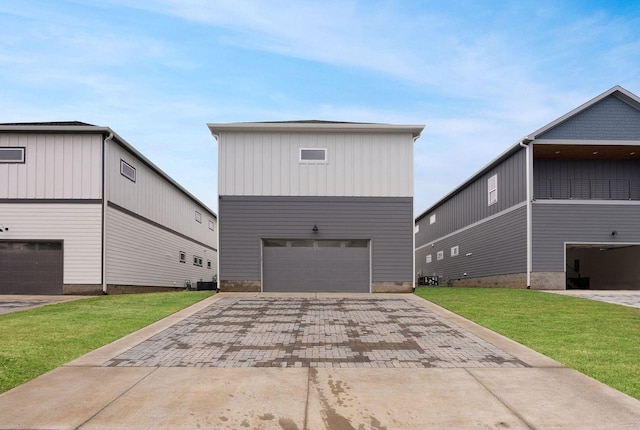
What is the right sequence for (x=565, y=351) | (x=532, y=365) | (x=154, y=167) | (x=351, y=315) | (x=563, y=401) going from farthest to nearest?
(x=154, y=167)
(x=351, y=315)
(x=565, y=351)
(x=532, y=365)
(x=563, y=401)

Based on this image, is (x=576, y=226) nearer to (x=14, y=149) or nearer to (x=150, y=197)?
(x=150, y=197)

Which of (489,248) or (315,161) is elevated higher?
(315,161)

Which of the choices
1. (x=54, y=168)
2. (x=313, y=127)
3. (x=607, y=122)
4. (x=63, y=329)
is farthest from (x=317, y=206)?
(x=607, y=122)

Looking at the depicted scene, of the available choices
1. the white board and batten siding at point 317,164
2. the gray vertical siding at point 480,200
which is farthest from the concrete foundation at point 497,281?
the white board and batten siding at point 317,164

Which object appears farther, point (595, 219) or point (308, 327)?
point (595, 219)

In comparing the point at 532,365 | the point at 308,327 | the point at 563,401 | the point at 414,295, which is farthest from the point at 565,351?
the point at 414,295

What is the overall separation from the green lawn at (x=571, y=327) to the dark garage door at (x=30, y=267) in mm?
14403

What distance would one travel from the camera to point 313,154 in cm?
2028

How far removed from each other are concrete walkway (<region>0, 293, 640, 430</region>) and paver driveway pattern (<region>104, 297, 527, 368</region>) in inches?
1.6

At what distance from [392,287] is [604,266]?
15.5m

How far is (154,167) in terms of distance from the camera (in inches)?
1012

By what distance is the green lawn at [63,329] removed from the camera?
7656mm

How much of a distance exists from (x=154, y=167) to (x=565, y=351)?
22006mm

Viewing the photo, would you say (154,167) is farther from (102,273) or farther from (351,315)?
(351,315)
